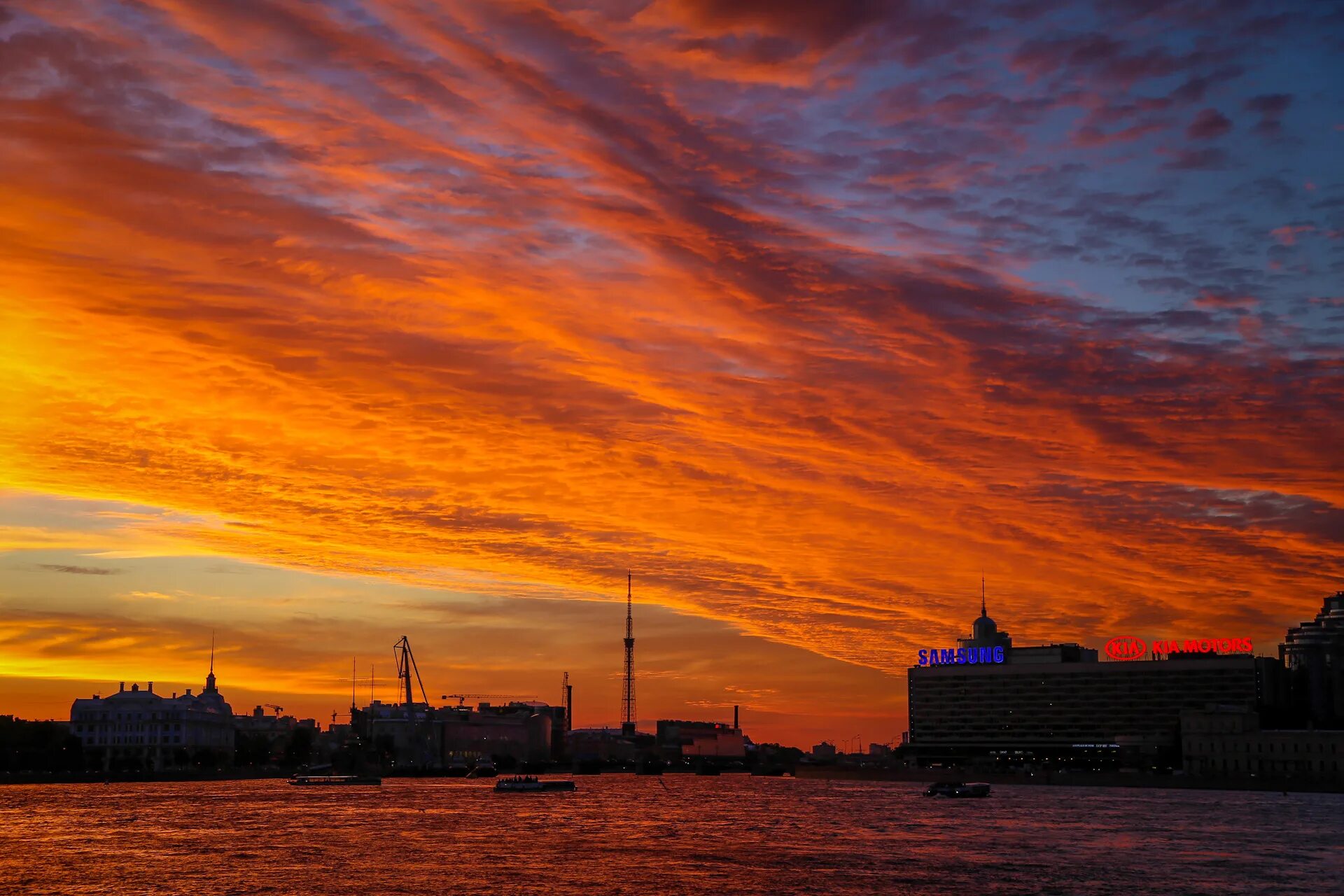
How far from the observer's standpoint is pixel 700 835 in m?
124

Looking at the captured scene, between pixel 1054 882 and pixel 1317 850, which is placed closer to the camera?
pixel 1054 882

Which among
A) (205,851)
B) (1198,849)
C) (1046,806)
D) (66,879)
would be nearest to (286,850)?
(205,851)

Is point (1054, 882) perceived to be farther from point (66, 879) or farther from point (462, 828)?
point (462, 828)

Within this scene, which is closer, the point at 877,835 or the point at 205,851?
the point at 205,851

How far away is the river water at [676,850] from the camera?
80812mm

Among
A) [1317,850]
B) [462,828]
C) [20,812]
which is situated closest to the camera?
[1317,850]

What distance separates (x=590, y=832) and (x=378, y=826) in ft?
74.4

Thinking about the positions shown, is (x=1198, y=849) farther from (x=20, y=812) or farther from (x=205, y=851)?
(x=20, y=812)

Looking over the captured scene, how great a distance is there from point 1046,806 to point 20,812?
124325 mm

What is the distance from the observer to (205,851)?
103500 mm

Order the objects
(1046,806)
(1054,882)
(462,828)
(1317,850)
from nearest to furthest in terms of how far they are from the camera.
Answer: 1. (1054,882)
2. (1317,850)
3. (462,828)
4. (1046,806)

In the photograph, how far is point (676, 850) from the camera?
4183 inches

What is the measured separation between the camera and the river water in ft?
265

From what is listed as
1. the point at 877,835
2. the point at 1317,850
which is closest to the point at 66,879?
the point at 877,835
